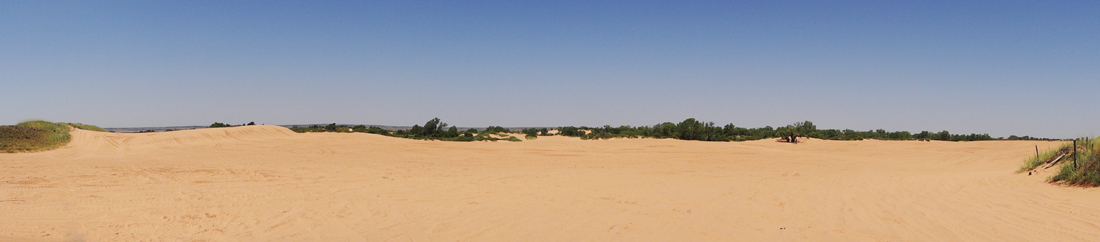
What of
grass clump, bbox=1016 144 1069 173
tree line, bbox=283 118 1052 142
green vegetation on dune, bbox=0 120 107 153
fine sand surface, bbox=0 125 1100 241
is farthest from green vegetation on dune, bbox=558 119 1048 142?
green vegetation on dune, bbox=0 120 107 153

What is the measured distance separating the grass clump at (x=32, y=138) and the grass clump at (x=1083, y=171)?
2341cm

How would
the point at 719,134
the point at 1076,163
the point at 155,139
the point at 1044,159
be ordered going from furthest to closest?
the point at 719,134, the point at 155,139, the point at 1044,159, the point at 1076,163

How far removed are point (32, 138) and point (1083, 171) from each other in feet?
81.8

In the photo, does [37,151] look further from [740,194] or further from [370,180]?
[740,194]

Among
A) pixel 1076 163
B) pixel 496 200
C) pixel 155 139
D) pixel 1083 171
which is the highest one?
pixel 155 139

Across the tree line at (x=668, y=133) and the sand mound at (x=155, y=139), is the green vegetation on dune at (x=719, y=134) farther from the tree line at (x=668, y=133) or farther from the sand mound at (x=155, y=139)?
the sand mound at (x=155, y=139)

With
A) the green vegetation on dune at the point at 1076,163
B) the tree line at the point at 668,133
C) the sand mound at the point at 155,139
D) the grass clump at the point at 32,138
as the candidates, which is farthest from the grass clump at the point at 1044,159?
the grass clump at the point at 32,138

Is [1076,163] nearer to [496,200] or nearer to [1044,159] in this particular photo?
[1044,159]

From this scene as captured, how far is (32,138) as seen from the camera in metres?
13.6

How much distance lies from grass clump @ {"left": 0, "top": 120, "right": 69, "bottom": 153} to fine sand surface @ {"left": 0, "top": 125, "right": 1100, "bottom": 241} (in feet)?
2.28

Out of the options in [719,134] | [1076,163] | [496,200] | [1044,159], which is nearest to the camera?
[496,200]

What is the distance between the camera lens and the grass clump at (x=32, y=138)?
12602 mm

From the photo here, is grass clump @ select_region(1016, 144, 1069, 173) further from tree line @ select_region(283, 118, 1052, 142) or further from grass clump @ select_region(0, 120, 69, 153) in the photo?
grass clump @ select_region(0, 120, 69, 153)

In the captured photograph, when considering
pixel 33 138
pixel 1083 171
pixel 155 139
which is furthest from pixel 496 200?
pixel 33 138
